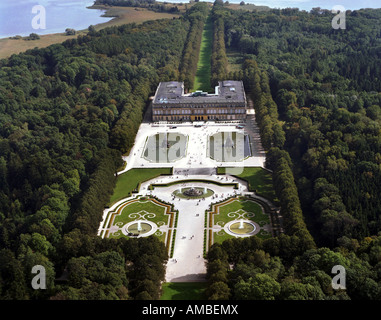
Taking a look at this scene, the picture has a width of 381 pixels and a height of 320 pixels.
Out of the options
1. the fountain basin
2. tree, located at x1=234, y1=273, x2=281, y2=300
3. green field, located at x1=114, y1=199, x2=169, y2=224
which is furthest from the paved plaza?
tree, located at x1=234, y1=273, x2=281, y2=300

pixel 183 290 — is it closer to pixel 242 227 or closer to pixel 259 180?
pixel 242 227

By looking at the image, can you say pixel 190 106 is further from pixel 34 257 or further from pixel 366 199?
pixel 34 257

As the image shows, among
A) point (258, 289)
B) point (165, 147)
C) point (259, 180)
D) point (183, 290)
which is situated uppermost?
point (258, 289)

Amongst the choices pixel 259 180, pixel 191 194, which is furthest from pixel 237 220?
pixel 259 180

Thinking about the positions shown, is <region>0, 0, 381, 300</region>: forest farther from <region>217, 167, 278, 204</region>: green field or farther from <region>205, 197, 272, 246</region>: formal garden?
<region>205, 197, 272, 246</region>: formal garden

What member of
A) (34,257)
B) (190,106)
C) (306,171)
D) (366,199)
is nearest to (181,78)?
(190,106)
